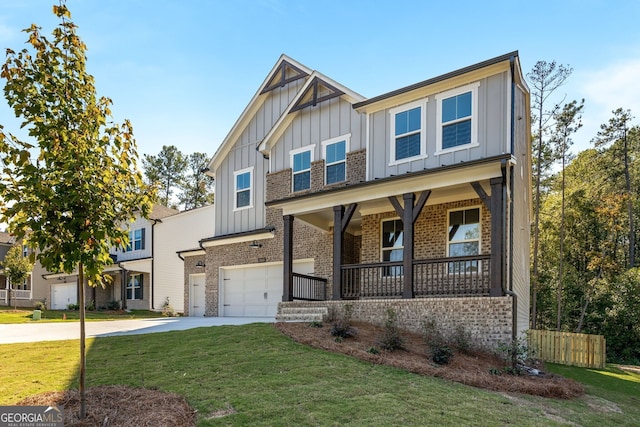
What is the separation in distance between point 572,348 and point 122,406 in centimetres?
1545

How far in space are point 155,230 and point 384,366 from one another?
73.9 ft

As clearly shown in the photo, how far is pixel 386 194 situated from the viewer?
1279 centimetres

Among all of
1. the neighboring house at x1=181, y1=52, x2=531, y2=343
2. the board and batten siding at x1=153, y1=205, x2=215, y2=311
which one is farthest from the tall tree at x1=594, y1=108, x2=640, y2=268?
the board and batten siding at x1=153, y1=205, x2=215, y2=311

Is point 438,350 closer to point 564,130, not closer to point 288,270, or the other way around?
point 288,270

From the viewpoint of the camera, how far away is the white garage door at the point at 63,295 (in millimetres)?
33938

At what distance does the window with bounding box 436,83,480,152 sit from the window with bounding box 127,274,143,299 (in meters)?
23.0

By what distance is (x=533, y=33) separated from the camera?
13758 millimetres

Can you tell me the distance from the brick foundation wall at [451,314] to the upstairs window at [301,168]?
5981mm

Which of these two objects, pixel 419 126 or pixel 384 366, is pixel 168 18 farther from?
pixel 384 366

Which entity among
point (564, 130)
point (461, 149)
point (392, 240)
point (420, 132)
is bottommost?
point (392, 240)

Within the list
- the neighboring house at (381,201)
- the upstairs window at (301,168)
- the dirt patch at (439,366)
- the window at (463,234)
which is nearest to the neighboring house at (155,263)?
the neighboring house at (381,201)

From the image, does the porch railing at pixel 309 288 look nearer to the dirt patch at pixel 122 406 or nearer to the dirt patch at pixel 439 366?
the dirt patch at pixel 439 366

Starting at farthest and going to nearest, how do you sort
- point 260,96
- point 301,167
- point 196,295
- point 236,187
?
1. point 196,295
2. point 236,187
3. point 260,96
4. point 301,167

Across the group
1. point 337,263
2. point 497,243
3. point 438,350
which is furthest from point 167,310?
point 497,243
